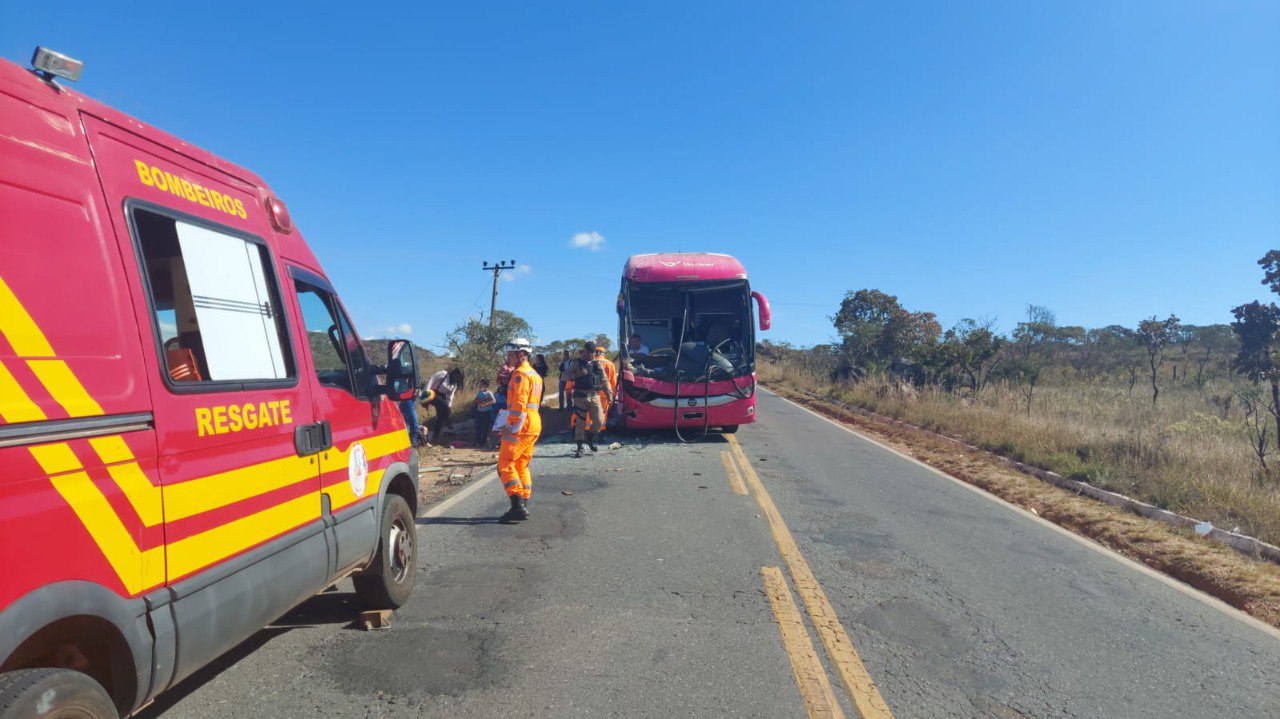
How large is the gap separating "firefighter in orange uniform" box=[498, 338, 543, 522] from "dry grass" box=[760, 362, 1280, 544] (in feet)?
23.9

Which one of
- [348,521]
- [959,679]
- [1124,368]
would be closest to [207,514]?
[348,521]

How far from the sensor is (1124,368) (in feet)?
99.7

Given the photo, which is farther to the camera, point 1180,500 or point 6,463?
point 1180,500

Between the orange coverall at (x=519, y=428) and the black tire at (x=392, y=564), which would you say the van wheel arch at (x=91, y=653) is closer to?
the black tire at (x=392, y=564)

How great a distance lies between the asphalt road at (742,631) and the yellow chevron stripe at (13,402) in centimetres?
190

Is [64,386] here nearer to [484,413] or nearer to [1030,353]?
[484,413]

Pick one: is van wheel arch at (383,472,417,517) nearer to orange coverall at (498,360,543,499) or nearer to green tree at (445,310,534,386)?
orange coverall at (498,360,543,499)

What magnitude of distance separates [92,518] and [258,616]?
3.56ft

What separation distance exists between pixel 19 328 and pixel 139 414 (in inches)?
19.2

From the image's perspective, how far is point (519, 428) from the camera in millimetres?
6664

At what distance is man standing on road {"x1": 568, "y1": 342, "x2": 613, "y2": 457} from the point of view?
37.5 ft

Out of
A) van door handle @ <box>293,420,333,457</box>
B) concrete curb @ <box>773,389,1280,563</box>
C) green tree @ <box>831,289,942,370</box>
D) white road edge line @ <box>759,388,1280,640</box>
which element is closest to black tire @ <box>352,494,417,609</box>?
van door handle @ <box>293,420,333,457</box>

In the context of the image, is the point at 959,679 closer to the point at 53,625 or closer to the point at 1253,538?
the point at 53,625

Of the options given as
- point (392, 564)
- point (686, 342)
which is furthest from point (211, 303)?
point (686, 342)
